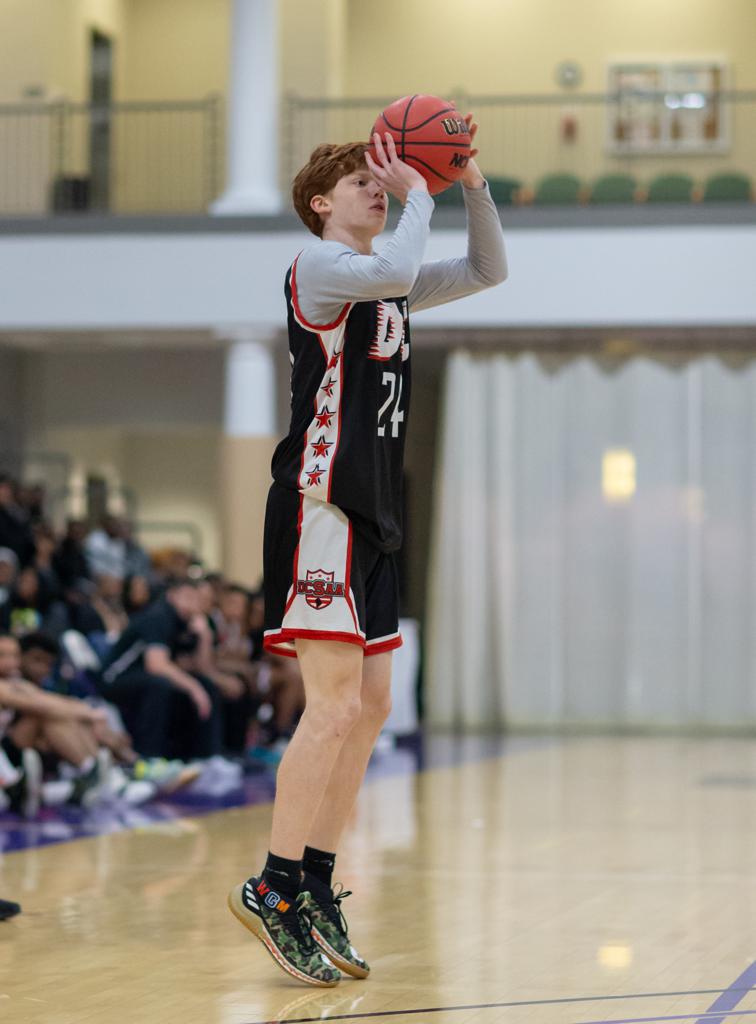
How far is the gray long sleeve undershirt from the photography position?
3646 millimetres

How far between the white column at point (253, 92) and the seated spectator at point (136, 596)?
160 inches

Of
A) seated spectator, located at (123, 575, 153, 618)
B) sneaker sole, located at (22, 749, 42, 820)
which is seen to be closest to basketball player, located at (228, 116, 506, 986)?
sneaker sole, located at (22, 749, 42, 820)

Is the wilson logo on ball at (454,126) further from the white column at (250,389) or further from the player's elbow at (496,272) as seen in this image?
the white column at (250,389)

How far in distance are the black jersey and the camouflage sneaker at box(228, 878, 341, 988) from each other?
863 millimetres

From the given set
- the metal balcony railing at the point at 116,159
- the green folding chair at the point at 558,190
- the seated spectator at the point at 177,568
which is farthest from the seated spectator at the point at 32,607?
the green folding chair at the point at 558,190

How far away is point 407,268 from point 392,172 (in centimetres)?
31

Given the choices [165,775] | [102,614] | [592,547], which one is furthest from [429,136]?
[592,547]

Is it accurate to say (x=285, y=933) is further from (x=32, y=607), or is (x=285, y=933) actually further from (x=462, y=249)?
(x=462, y=249)

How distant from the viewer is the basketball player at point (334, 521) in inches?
147

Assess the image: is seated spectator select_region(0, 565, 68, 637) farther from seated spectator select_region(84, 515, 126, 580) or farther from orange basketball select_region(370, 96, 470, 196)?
orange basketball select_region(370, 96, 470, 196)

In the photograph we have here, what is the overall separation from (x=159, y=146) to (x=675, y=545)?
786 cm

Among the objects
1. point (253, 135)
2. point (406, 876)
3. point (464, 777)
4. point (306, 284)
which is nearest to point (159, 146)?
point (253, 135)

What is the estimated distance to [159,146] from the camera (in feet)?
61.2

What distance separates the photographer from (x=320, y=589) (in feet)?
12.4
